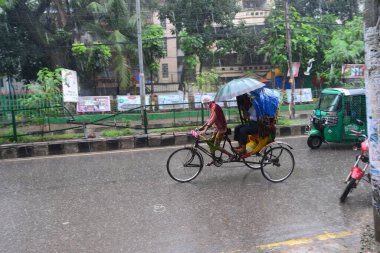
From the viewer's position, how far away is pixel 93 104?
2295 centimetres

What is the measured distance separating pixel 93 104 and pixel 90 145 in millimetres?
11802

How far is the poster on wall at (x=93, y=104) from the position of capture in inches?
898

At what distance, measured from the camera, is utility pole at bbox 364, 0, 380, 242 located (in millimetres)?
→ 3617

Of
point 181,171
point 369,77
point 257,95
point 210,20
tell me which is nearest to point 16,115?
point 181,171

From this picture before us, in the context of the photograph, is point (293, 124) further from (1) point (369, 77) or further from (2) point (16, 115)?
(1) point (369, 77)

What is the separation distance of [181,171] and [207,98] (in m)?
1.46

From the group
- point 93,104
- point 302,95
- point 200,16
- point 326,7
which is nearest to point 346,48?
point 302,95

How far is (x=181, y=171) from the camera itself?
23.5ft

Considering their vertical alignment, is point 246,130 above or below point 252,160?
above

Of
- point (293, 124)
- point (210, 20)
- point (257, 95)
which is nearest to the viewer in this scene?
point (257, 95)

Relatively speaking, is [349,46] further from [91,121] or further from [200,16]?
[91,121]

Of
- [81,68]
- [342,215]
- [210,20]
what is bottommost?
[342,215]

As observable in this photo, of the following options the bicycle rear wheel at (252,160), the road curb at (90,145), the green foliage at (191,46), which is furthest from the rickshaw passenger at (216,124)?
the green foliage at (191,46)

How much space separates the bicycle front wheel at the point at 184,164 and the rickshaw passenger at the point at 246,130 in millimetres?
791
